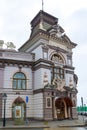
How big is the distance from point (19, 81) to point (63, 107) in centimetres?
821

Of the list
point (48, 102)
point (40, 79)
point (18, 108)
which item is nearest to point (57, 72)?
point (40, 79)

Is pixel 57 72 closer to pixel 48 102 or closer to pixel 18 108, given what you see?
pixel 48 102

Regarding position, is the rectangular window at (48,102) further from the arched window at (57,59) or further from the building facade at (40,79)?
the arched window at (57,59)

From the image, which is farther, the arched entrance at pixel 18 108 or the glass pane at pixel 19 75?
the glass pane at pixel 19 75

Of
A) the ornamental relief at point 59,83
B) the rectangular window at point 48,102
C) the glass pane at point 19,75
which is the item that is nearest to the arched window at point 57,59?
the ornamental relief at point 59,83

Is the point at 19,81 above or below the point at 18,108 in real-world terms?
above

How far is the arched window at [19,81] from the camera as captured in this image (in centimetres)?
3606

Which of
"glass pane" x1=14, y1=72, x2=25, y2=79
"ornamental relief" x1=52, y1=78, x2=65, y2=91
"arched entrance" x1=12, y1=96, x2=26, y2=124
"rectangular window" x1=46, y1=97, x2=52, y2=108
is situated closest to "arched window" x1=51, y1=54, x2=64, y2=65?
"ornamental relief" x1=52, y1=78, x2=65, y2=91

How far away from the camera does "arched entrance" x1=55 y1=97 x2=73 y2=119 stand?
35.8 metres

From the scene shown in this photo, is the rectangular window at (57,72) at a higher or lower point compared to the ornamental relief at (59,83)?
higher

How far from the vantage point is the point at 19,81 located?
1433 inches

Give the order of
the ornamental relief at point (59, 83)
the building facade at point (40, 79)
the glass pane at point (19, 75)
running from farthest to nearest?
the glass pane at point (19, 75) < the ornamental relief at point (59, 83) < the building facade at point (40, 79)

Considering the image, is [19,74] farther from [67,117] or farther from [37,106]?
[67,117]

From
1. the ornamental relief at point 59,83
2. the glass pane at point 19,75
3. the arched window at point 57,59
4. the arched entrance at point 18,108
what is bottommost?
the arched entrance at point 18,108
